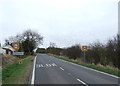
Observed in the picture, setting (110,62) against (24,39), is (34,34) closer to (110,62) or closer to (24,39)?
(24,39)

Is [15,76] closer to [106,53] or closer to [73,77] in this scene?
[73,77]

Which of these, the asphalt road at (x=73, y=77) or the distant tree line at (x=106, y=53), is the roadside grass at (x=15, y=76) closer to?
the asphalt road at (x=73, y=77)

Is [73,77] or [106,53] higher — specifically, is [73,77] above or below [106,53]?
below

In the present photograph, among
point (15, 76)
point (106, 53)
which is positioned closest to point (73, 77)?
point (15, 76)

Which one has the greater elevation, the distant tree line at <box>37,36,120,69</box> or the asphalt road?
the distant tree line at <box>37,36,120,69</box>

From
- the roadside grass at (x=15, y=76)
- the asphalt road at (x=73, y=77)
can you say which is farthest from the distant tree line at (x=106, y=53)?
the roadside grass at (x=15, y=76)

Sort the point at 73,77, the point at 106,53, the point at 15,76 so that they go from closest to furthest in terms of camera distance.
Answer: the point at 73,77, the point at 15,76, the point at 106,53

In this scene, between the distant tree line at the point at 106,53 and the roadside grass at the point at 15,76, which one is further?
the distant tree line at the point at 106,53

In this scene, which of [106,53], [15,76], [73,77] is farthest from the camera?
[106,53]

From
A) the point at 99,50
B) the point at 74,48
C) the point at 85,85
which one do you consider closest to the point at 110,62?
the point at 99,50

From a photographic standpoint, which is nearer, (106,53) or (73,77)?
(73,77)

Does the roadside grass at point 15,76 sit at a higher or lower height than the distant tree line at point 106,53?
lower

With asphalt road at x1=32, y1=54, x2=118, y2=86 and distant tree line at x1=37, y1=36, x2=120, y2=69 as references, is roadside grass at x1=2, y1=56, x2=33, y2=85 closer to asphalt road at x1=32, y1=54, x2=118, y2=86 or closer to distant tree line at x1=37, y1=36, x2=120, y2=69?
asphalt road at x1=32, y1=54, x2=118, y2=86

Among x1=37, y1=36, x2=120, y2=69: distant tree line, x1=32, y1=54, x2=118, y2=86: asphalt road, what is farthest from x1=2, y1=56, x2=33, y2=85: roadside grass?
x1=37, y1=36, x2=120, y2=69: distant tree line
